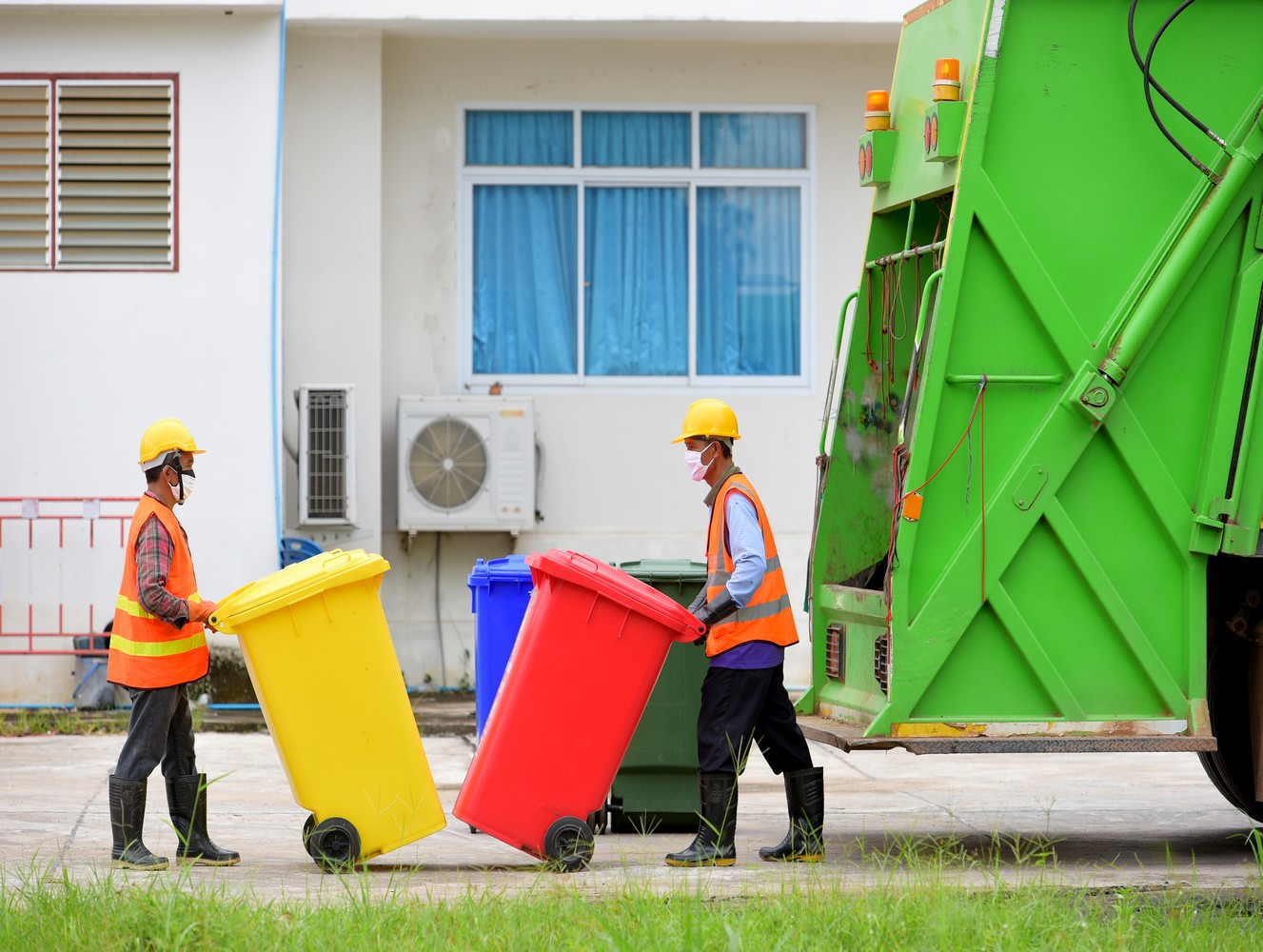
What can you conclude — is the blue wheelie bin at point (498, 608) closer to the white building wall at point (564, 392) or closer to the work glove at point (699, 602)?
the work glove at point (699, 602)

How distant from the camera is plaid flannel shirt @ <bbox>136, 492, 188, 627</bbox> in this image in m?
6.47

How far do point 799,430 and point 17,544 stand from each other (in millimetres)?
5387

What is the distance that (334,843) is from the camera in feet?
20.6

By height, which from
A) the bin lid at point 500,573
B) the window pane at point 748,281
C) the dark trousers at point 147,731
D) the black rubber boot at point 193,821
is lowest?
the black rubber boot at point 193,821

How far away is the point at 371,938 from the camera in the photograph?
16.5 ft

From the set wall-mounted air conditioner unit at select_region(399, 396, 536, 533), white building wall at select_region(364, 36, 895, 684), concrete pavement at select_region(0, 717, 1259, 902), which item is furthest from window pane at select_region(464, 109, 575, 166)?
concrete pavement at select_region(0, 717, 1259, 902)

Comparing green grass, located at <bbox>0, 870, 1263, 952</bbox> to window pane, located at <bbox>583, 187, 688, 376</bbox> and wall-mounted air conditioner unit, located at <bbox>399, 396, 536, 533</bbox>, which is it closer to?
wall-mounted air conditioner unit, located at <bbox>399, 396, 536, 533</bbox>

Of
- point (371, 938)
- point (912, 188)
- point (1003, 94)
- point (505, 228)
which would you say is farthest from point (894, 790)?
point (505, 228)

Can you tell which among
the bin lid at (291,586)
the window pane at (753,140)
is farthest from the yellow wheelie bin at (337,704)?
the window pane at (753,140)

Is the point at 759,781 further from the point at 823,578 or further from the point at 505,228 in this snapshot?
the point at 505,228

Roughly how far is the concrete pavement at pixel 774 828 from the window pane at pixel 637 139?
14.6 ft

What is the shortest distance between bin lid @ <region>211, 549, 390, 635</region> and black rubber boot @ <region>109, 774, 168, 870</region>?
2.42 ft

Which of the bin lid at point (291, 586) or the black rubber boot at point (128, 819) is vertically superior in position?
the bin lid at point (291, 586)

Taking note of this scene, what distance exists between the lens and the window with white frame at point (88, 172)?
11578mm
